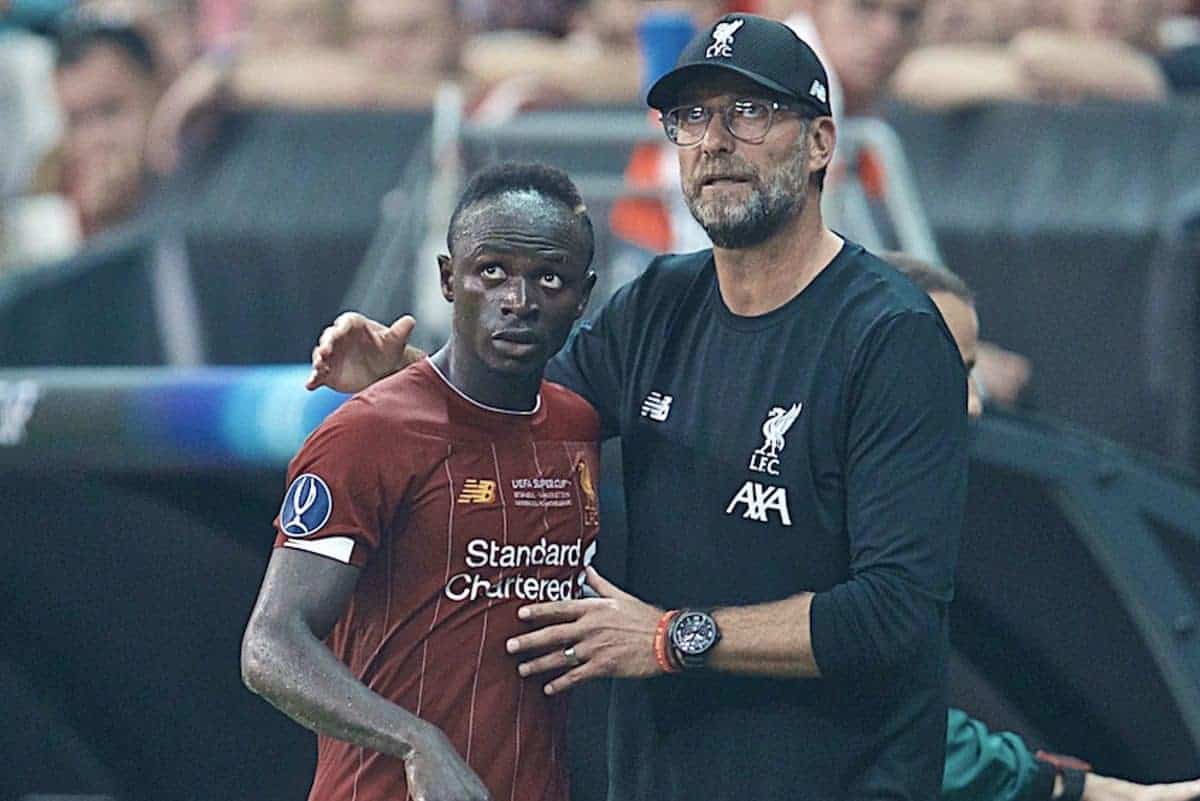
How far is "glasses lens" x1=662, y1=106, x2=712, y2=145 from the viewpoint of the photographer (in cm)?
349

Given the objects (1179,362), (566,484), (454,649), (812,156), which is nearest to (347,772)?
(454,649)

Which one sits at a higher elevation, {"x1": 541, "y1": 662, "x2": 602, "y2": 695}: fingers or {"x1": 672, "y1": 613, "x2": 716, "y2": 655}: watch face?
{"x1": 672, "y1": 613, "x2": 716, "y2": 655}: watch face

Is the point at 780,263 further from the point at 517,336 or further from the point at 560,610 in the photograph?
the point at 560,610

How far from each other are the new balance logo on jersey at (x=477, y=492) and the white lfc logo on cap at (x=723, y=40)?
0.75 meters

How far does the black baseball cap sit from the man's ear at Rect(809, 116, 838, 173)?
0.06ft

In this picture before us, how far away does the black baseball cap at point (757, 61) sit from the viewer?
3426 mm

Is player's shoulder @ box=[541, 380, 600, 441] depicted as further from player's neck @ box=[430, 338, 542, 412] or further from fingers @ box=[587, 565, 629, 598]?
→ fingers @ box=[587, 565, 629, 598]

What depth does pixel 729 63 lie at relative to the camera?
11.2 ft

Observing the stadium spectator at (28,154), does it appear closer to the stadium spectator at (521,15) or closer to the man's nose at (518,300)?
the stadium spectator at (521,15)

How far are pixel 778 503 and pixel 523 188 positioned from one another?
63cm

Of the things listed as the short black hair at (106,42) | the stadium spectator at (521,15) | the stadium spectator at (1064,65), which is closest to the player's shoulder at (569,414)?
the stadium spectator at (1064,65)

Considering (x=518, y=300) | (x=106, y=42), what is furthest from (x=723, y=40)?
(x=106, y=42)

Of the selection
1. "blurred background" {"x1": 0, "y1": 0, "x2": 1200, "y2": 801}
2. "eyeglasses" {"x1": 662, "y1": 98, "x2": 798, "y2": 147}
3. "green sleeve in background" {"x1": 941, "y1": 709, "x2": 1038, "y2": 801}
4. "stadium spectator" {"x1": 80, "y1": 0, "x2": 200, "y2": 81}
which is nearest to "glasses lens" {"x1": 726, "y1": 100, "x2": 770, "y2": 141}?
"eyeglasses" {"x1": 662, "y1": 98, "x2": 798, "y2": 147}

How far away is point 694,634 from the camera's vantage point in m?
3.35
